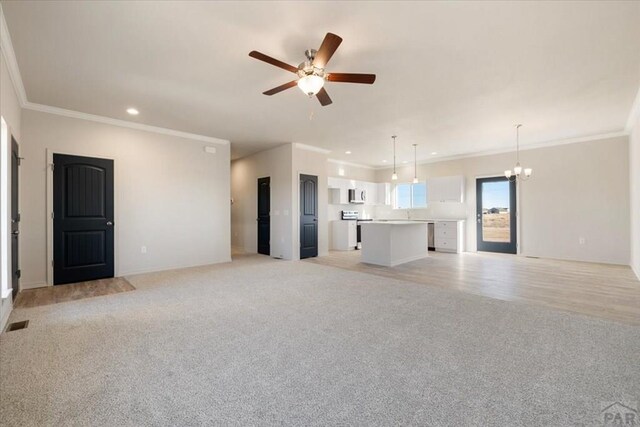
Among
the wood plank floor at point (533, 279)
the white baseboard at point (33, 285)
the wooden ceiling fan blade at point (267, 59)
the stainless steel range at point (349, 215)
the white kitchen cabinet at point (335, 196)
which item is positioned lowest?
the wood plank floor at point (533, 279)

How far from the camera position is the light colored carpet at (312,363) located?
1.59m

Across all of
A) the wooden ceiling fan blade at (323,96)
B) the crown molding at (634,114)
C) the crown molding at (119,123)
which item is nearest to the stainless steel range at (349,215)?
the crown molding at (119,123)

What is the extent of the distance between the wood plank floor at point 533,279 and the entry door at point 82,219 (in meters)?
3.82

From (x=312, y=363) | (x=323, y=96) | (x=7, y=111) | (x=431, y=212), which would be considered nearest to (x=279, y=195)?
(x=323, y=96)

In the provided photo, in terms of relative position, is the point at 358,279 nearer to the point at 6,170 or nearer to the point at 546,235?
the point at 6,170

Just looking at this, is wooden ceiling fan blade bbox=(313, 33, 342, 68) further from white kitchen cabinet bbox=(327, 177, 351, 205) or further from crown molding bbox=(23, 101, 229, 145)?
white kitchen cabinet bbox=(327, 177, 351, 205)

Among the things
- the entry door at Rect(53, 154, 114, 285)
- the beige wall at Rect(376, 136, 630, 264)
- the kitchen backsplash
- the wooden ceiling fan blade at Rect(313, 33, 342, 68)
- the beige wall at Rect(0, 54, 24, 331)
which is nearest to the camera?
the wooden ceiling fan blade at Rect(313, 33, 342, 68)

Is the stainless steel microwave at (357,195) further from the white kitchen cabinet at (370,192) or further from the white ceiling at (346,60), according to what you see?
the white ceiling at (346,60)

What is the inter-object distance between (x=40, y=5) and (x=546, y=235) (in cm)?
896

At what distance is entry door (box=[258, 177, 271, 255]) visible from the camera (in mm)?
7277

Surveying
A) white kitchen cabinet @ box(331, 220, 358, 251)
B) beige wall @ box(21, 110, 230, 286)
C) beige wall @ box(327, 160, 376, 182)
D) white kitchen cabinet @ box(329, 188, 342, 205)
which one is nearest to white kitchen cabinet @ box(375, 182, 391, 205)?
beige wall @ box(327, 160, 376, 182)

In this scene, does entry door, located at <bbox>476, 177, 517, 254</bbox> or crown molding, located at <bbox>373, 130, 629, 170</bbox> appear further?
entry door, located at <bbox>476, 177, 517, 254</bbox>

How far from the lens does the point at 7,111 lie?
322 cm

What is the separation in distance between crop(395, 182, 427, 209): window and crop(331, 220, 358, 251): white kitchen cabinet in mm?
2009
